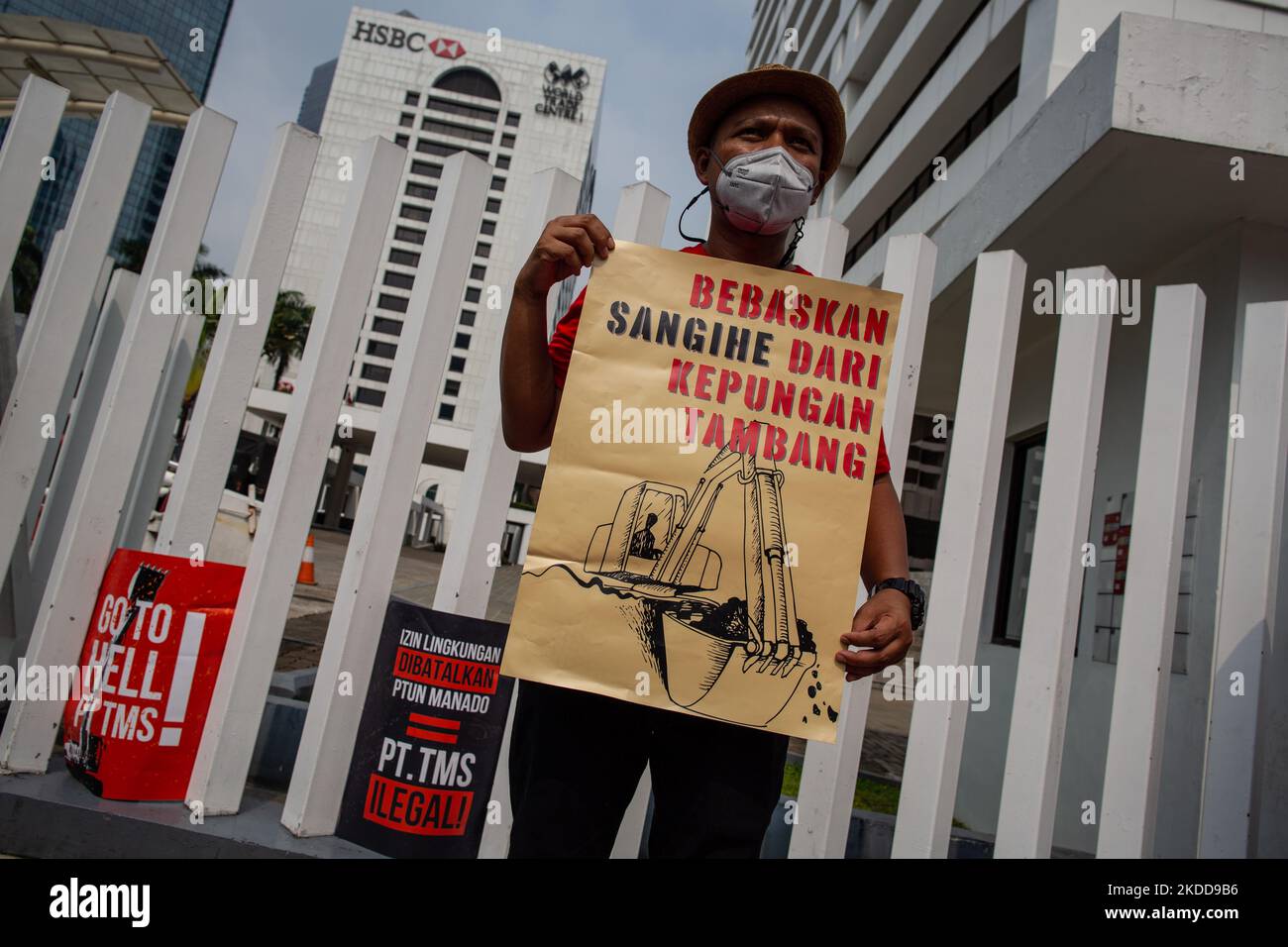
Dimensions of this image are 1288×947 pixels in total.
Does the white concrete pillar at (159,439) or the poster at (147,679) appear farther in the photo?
the white concrete pillar at (159,439)

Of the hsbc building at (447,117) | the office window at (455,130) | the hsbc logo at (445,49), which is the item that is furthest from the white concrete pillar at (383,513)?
the hsbc logo at (445,49)

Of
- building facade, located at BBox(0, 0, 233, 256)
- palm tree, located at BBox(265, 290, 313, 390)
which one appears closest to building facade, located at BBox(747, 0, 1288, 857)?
palm tree, located at BBox(265, 290, 313, 390)

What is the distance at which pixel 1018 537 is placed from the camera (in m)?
6.51

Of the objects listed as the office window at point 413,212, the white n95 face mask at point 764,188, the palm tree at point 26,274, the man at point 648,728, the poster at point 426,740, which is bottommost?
the poster at point 426,740

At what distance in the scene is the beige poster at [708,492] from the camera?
1.27m

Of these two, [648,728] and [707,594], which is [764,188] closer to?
[707,594]

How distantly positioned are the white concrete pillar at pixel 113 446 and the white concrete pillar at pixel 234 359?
181 mm

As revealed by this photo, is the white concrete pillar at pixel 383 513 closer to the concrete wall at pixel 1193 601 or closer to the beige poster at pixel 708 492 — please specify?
the beige poster at pixel 708 492

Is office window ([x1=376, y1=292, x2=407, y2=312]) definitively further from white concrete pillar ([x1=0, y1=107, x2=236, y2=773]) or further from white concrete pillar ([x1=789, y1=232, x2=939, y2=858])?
white concrete pillar ([x1=789, y1=232, x2=939, y2=858])

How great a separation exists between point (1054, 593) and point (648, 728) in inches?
69.7

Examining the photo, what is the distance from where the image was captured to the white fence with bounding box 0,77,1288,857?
246 cm

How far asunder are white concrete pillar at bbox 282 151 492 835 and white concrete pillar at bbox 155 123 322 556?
0.46 meters
